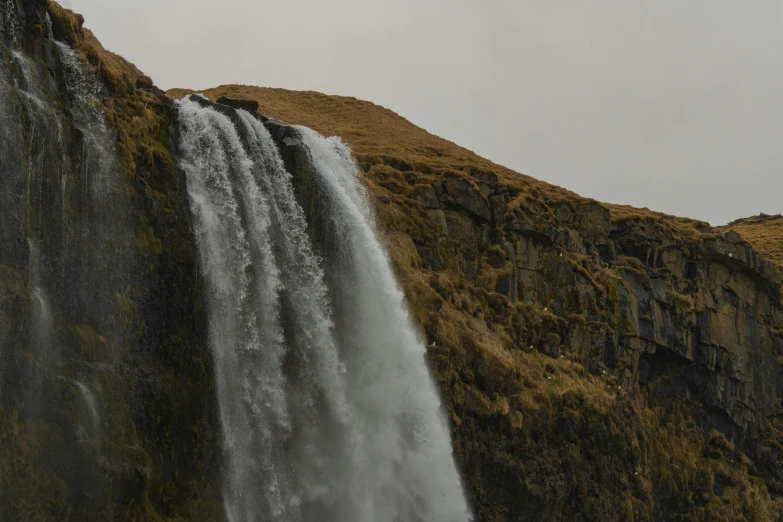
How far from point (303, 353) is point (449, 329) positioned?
22.6 ft

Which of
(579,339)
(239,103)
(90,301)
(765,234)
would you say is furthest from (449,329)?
(765,234)

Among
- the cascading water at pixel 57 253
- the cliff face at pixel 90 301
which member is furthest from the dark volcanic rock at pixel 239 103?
the cascading water at pixel 57 253

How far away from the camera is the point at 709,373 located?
43938mm

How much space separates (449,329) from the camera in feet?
101

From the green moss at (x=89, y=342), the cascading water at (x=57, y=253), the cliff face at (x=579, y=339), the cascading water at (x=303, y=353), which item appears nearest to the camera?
the cascading water at (x=57, y=253)

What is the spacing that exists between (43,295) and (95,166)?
4.03 metres

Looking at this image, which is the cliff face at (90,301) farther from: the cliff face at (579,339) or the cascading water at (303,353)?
the cliff face at (579,339)

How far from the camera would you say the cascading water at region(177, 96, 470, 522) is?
23.9 meters

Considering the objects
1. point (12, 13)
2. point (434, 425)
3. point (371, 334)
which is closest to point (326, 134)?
point (371, 334)

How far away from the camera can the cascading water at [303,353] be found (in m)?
23.9

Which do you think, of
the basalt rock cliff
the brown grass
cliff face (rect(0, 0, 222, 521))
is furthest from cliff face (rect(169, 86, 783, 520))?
the brown grass

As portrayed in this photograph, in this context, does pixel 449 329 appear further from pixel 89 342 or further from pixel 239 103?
pixel 89 342

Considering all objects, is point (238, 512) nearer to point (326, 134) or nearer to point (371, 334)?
point (371, 334)

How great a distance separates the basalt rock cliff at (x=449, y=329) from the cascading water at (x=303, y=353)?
2.93ft
